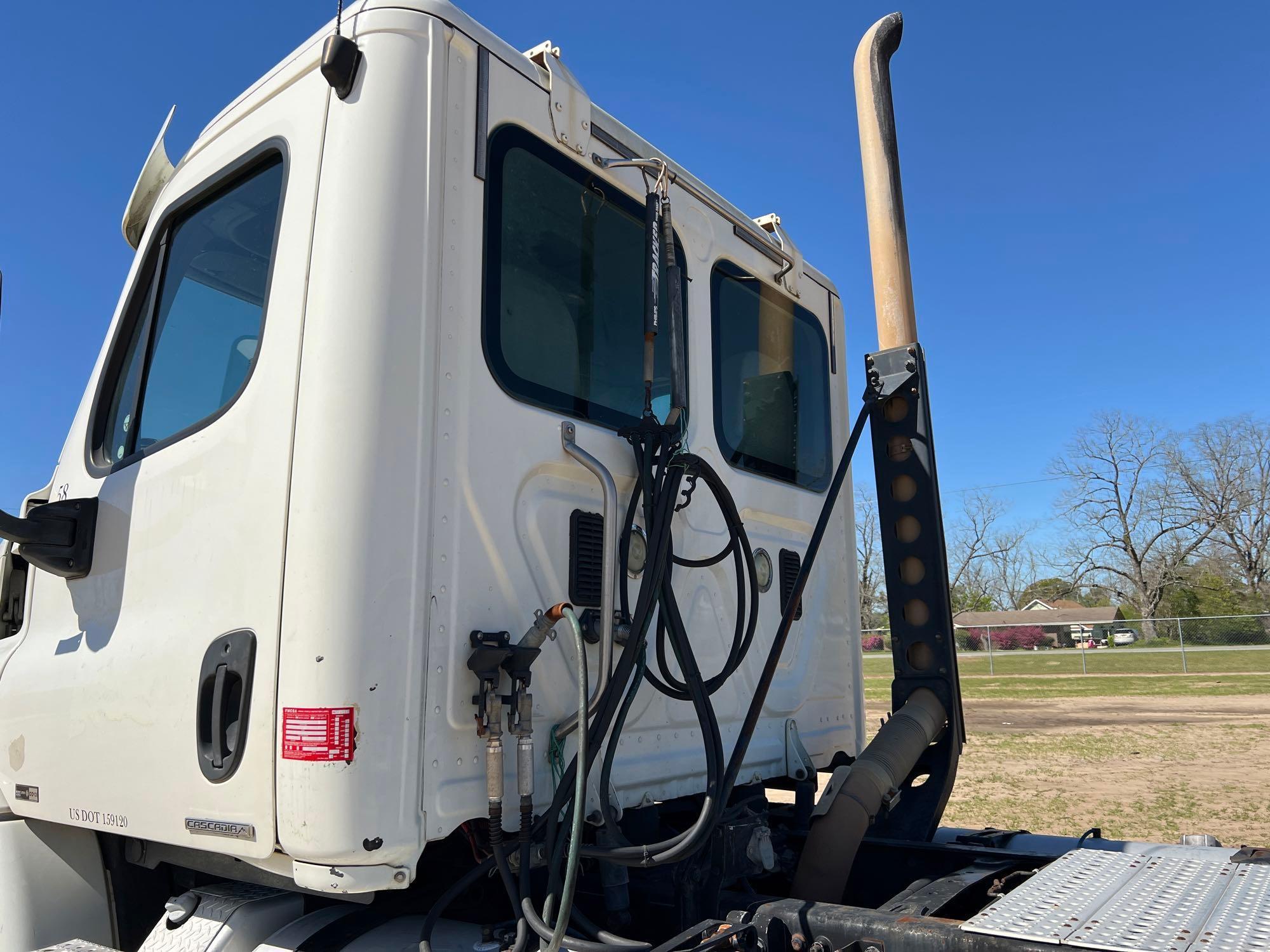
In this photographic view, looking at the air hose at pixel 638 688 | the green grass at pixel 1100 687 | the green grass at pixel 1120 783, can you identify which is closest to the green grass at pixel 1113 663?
the green grass at pixel 1100 687

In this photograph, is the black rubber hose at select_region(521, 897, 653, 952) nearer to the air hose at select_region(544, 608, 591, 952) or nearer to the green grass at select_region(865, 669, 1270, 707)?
the air hose at select_region(544, 608, 591, 952)

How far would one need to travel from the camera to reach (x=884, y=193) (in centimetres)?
316

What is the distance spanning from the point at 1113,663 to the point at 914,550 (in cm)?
2993

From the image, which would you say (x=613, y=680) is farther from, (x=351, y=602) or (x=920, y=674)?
(x=920, y=674)

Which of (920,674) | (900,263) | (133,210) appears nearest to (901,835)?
(920,674)

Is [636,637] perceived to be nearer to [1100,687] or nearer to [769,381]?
[769,381]

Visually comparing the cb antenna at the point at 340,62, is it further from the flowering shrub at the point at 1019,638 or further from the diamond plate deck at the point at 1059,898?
the flowering shrub at the point at 1019,638

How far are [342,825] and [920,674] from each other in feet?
6.21

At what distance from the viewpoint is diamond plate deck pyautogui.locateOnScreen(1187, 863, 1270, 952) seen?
156 centimetres

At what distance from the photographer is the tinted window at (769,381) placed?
3137mm

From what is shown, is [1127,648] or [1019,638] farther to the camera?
[1019,638]

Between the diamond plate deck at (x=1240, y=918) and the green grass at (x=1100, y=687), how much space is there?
49.8ft

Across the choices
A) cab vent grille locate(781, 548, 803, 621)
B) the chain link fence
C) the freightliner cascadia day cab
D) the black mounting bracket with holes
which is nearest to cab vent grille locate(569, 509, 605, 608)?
the freightliner cascadia day cab

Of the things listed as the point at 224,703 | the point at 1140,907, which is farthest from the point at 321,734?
the point at 1140,907
